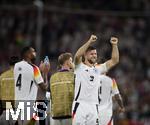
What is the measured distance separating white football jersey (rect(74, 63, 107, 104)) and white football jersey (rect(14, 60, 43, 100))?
3.53 feet

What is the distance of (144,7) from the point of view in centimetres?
3534

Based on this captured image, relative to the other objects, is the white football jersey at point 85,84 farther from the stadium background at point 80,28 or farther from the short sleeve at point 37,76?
the stadium background at point 80,28

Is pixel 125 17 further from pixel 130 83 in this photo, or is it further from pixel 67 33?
pixel 130 83

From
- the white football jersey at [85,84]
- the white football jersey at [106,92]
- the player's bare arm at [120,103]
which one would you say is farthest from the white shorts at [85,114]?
the player's bare arm at [120,103]

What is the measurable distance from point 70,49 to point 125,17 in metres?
3.40

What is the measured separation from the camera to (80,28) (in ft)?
112

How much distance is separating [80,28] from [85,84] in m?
17.9

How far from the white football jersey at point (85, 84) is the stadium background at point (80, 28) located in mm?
13568

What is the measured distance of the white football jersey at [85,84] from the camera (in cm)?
1620

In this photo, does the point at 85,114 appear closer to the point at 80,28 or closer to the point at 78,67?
the point at 78,67

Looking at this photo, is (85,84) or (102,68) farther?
(102,68)

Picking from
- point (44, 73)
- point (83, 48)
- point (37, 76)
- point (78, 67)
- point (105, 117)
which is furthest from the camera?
point (105, 117)

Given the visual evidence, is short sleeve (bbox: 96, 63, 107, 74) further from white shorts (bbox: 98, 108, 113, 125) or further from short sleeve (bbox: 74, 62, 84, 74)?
white shorts (bbox: 98, 108, 113, 125)

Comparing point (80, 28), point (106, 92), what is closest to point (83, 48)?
point (106, 92)
